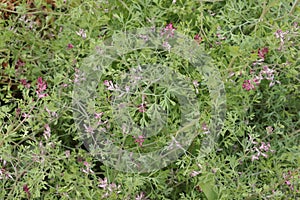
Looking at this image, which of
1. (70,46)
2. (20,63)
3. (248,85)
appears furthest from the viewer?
(20,63)

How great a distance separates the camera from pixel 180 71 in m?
1.84

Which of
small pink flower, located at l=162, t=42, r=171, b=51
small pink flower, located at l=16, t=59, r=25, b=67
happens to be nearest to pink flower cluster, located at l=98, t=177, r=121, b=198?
small pink flower, located at l=162, t=42, r=171, b=51

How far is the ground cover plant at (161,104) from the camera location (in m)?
1.70

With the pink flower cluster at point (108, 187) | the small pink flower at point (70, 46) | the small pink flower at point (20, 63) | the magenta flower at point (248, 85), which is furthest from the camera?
the small pink flower at point (20, 63)

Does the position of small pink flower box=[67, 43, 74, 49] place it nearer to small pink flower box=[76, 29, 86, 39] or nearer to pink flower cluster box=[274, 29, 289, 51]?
small pink flower box=[76, 29, 86, 39]

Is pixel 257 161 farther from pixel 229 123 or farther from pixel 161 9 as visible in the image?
pixel 161 9

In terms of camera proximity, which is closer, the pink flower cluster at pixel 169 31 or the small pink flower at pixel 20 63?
the pink flower cluster at pixel 169 31

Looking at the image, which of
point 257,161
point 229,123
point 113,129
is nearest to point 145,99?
point 113,129

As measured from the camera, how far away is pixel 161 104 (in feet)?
5.65

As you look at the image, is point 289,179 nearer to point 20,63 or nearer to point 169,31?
point 169,31

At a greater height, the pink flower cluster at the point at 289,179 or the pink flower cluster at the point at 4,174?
the pink flower cluster at the point at 4,174

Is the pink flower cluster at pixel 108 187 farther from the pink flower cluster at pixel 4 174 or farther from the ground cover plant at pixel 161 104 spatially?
the pink flower cluster at pixel 4 174

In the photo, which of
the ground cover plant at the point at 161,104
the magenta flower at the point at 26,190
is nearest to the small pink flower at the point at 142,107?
the ground cover plant at the point at 161,104

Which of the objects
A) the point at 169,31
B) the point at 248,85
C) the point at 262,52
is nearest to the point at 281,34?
the point at 262,52
